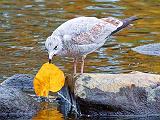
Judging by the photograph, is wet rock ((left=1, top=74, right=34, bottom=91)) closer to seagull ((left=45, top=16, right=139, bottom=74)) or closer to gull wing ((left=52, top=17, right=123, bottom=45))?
seagull ((left=45, top=16, right=139, bottom=74))

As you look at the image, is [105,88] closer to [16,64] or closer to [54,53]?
[54,53]

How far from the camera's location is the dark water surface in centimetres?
1318

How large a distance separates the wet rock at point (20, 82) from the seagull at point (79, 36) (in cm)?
138

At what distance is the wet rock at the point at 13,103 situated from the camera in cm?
1048

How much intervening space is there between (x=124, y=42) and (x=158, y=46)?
1.06m

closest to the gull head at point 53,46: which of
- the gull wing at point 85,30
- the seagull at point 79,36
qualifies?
the seagull at point 79,36

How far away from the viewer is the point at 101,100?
34.3 feet

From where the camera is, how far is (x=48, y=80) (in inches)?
428

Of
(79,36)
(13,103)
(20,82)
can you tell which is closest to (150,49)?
(20,82)

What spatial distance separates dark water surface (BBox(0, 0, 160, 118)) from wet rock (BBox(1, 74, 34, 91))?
0.41 meters

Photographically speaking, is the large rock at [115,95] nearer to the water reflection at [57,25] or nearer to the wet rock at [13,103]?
the wet rock at [13,103]

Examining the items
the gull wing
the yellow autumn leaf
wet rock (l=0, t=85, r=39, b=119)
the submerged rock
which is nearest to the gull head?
the gull wing

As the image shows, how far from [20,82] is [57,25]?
484cm

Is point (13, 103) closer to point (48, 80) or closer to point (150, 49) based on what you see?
point (48, 80)
